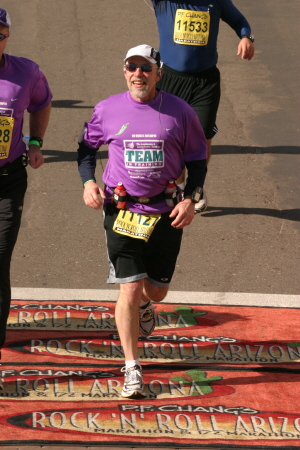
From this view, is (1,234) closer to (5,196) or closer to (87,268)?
(5,196)

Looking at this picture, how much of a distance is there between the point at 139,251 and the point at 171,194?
439 millimetres

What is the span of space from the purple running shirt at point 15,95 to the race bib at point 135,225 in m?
0.81

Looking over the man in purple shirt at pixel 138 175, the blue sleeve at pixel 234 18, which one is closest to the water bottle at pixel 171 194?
the man in purple shirt at pixel 138 175

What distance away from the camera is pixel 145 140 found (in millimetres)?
5977

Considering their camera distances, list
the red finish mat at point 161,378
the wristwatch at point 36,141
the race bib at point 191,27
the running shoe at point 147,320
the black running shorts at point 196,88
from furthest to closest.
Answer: the black running shorts at point 196,88 < the race bib at point 191,27 < the running shoe at point 147,320 < the wristwatch at point 36,141 < the red finish mat at point 161,378

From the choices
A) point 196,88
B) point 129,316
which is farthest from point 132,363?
point 196,88

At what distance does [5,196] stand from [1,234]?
0.88 feet

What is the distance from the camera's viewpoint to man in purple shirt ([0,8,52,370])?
6.01 meters

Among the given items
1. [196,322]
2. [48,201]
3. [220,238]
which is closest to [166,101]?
[196,322]

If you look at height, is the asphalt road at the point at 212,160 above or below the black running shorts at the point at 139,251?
above

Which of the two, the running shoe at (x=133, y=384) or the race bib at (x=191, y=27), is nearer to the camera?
the running shoe at (x=133, y=384)

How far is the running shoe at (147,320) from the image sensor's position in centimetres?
673

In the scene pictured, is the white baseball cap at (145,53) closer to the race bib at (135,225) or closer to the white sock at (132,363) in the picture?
the race bib at (135,225)

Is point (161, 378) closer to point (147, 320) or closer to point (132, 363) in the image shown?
point (132, 363)
